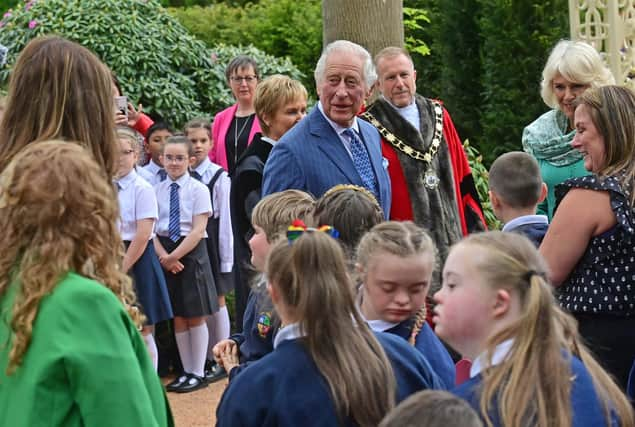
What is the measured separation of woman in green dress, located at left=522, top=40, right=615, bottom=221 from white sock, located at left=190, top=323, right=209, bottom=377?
2916 mm

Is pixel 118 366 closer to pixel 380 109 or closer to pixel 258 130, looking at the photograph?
pixel 380 109

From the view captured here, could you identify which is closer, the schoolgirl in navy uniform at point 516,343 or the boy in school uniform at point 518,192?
the schoolgirl in navy uniform at point 516,343

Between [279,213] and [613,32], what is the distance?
5.16 meters

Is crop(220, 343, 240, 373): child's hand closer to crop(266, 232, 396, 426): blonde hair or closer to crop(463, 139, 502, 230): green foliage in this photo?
crop(266, 232, 396, 426): blonde hair

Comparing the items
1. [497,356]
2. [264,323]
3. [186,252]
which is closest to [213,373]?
[186,252]

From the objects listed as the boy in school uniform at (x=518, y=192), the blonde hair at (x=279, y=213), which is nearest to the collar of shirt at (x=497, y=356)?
the blonde hair at (x=279, y=213)

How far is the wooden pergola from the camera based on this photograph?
836cm

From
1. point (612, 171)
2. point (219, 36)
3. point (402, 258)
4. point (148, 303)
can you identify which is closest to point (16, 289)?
point (402, 258)

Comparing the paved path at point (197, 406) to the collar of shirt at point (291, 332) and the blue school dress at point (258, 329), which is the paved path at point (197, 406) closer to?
the blue school dress at point (258, 329)

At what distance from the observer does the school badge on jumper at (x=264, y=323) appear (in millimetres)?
3807

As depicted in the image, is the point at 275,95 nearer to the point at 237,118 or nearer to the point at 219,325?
the point at 237,118

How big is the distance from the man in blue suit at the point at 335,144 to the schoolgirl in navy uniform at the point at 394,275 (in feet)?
4.43

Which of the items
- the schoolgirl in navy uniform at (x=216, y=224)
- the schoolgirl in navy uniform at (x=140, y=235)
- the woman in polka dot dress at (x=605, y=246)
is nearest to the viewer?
the woman in polka dot dress at (x=605, y=246)

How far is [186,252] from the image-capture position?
24.9ft
